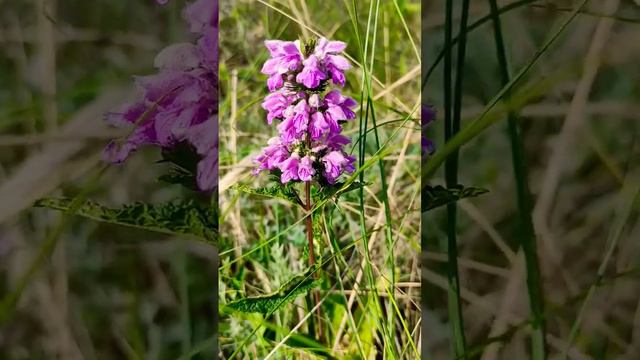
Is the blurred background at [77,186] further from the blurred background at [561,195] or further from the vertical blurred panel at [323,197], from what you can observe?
the blurred background at [561,195]

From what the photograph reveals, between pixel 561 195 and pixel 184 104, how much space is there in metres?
0.67

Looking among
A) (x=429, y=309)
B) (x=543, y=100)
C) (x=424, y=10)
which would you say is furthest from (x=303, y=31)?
(x=429, y=309)

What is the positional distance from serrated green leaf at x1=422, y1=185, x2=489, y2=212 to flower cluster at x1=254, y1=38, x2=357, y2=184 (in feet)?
0.46


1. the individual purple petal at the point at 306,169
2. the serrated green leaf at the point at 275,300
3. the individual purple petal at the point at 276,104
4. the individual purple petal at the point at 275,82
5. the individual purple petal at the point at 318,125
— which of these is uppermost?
the individual purple petal at the point at 275,82

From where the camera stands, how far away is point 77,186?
1353mm

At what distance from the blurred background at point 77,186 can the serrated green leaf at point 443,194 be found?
42 cm

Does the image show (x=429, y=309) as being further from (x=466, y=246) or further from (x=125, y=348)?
(x=125, y=348)

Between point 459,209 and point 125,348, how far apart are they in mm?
616

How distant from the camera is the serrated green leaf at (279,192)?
147cm

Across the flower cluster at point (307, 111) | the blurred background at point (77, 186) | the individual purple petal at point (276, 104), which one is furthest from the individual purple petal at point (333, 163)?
the blurred background at point (77, 186)

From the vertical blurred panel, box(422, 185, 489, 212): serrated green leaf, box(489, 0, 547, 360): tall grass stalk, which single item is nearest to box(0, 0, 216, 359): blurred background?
the vertical blurred panel

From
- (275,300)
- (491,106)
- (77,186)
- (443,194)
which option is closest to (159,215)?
(77,186)

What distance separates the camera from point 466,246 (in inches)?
56.3

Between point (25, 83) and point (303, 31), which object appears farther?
point (303, 31)
